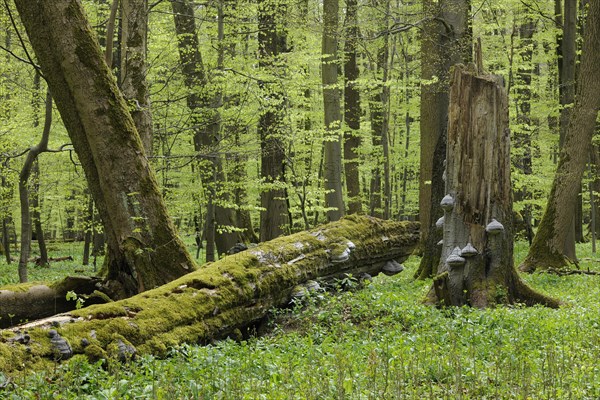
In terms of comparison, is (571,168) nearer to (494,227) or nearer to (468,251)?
(494,227)

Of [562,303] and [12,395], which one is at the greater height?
[12,395]

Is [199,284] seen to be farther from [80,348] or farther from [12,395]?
[12,395]

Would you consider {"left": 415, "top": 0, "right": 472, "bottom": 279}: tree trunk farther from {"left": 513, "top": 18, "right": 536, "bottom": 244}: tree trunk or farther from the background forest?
{"left": 513, "top": 18, "right": 536, "bottom": 244}: tree trunk

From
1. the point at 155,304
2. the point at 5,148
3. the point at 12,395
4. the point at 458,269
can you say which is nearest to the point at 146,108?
the point at 155,304

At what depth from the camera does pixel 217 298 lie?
23.4 feet

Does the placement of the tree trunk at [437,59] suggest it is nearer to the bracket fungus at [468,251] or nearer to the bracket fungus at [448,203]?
the bracket fungus at [448,203]

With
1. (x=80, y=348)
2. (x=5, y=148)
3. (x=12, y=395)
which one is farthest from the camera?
(x=5, y=148)

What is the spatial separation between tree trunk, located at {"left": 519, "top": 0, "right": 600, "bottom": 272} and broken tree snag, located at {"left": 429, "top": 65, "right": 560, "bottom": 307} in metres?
5.78

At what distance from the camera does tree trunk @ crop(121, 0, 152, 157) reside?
10891 millimetres

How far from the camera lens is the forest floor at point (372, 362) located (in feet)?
14.4

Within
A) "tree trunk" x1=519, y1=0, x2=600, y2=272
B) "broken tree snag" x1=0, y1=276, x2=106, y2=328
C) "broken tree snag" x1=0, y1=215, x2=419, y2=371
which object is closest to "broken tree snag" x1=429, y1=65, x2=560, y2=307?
"broken tree snag" x1=0, y1=215, x2=419, y2=371

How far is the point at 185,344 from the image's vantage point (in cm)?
614

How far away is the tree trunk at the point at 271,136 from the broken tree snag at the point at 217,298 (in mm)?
6035

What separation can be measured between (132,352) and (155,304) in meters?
0.87
